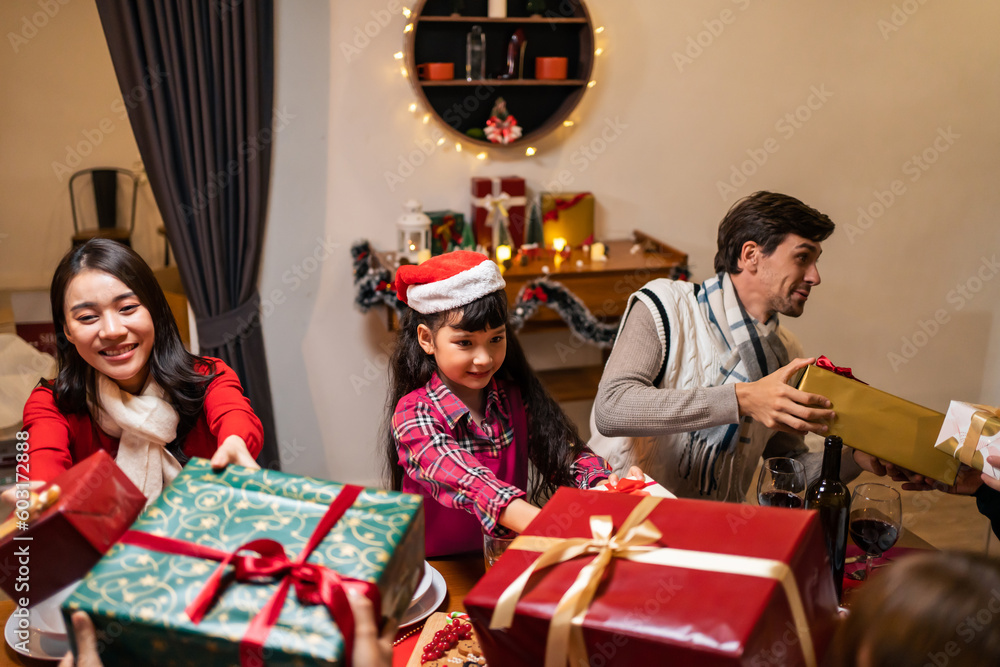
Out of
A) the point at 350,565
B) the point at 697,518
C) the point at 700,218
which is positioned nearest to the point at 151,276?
the point at 350,565

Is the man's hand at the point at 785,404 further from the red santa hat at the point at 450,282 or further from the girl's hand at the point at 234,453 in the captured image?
the girl's hand at the point at 234,453

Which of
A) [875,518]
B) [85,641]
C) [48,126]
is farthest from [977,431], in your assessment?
[48,126]

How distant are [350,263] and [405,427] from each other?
6.34ft

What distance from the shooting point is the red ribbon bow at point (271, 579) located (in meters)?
0.71

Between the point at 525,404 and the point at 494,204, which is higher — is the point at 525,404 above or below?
below

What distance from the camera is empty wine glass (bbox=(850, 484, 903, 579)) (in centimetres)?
125

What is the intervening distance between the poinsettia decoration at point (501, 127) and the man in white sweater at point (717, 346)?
1457mm

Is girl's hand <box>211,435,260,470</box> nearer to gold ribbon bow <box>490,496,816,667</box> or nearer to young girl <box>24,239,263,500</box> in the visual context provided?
young girl <box>24,239,263,500</box>

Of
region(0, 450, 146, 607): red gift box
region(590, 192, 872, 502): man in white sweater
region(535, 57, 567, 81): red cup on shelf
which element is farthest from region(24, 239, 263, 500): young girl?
region(535, 57, 567, 81): red cup on shelf

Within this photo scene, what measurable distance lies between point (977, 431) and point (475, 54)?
93.7 inches

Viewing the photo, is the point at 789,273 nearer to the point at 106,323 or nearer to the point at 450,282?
the point at 450,282

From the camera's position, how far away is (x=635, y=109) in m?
3.36

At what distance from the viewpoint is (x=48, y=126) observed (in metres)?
4.66

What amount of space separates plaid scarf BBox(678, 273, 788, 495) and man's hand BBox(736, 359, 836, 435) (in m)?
0.20
